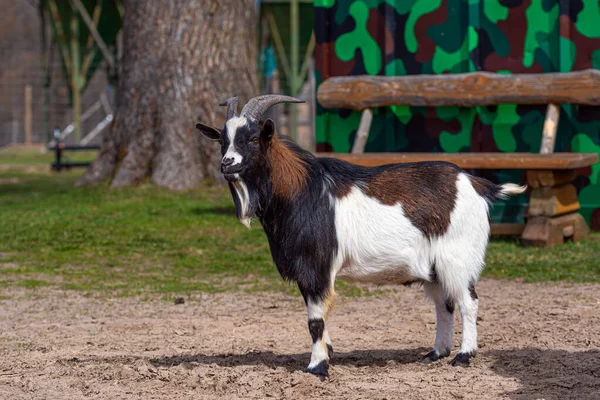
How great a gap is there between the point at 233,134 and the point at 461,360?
6.08 feet

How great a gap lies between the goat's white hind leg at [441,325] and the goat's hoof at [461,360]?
174mm

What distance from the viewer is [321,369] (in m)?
5.56

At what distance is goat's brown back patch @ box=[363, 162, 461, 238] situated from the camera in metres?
5.70

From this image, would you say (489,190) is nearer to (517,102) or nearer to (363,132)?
(517,102)

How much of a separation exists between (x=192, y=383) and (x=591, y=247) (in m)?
5.78

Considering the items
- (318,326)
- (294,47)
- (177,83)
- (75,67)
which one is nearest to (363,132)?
(177,83)

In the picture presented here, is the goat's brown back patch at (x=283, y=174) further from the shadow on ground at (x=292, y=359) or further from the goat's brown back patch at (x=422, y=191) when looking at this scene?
the shadow on ground at (x=292, y=359)

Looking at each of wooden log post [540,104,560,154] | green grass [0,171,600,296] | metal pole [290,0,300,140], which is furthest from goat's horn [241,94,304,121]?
metal pole [290,0,300,140]

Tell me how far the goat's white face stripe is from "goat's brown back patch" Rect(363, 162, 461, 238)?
82cm

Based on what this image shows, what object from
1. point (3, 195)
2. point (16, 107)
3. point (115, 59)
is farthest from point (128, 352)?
point (16, 107)

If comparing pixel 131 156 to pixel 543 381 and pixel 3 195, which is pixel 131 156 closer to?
pixel 3 195

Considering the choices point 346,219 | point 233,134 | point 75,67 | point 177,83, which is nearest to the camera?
point 233,134

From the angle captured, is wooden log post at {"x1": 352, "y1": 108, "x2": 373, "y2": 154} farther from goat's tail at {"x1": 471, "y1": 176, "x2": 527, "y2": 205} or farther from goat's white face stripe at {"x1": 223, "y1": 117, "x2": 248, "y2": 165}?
goat's white face stripe at {"x1": 223, "y1": 117, "x2": 248, "y2": 165}

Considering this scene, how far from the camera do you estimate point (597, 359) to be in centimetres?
576
